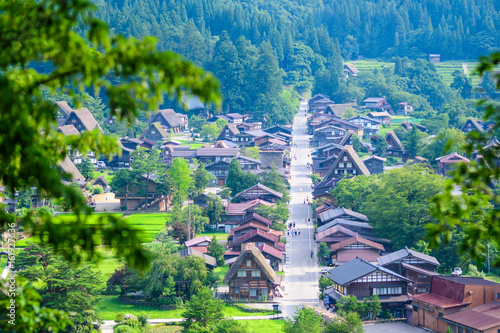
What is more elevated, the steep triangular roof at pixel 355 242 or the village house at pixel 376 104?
the village house at pixel 376 104

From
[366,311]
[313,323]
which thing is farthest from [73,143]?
[366,311]

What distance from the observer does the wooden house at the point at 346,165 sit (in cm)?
3550

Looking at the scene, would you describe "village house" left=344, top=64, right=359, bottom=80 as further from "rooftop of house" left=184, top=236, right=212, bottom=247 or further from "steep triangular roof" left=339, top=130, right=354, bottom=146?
"rooftop of house" left=184, top=236, right=212, bottom=247

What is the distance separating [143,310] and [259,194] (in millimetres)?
13337

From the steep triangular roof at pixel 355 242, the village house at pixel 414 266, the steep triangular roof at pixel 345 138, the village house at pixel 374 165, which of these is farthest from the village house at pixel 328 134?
the village house at pixel 414 266

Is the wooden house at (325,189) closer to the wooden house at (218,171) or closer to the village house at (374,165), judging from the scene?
the village house at (374,165)

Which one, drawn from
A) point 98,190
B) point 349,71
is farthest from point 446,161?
point 349,71

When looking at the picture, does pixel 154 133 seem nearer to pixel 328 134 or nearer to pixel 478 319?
pixel 328 134

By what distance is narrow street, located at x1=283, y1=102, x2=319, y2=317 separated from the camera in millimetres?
20297

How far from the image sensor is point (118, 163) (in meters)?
44.0

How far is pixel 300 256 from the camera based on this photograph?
81.3ft

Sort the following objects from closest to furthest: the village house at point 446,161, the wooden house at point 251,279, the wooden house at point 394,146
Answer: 1. the wooden house at point 251,279
2. the village house at point 446,161
3. the wooden house at point 394,146

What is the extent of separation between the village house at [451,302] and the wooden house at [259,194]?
1397 centimetres

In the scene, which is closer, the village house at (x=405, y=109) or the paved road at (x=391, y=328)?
the paved road at (x=391, y=328)
